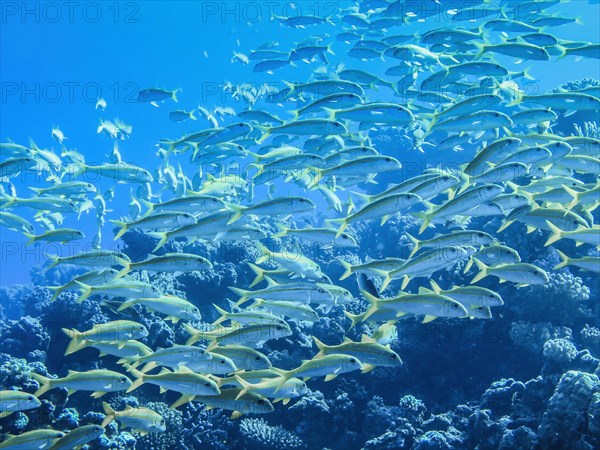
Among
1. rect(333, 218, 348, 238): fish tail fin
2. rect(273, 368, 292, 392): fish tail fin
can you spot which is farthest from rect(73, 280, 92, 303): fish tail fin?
rect(333, 218, 348, 238): fish tail fin

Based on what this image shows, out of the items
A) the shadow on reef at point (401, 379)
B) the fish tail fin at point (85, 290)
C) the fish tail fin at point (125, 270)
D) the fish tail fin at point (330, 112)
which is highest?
the fish tail fin at point (330, 112)

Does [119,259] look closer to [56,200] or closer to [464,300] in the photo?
[56,200]

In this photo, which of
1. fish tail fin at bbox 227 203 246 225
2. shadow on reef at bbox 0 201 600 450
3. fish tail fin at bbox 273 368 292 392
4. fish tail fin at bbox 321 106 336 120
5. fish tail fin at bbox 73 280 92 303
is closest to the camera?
fish tail fin at bbox 273 368 292 392

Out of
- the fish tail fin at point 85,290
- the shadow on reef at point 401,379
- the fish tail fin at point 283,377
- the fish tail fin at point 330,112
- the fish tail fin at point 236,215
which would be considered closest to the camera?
the fish tail fin at point 283,377

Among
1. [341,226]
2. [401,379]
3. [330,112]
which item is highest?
[330,112]

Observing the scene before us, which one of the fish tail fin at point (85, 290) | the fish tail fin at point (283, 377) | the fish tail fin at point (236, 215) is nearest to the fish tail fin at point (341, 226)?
the fish tail fin at point (236, 215)

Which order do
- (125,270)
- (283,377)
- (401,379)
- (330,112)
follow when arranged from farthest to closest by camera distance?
(401,379), (330,112), (125,270), (283,377)

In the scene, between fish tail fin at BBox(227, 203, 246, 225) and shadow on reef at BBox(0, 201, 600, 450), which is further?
shadow on reef at BBox(0, 201, 600, 450)

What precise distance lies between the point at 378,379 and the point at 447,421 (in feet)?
4.74

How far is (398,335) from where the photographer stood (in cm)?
788

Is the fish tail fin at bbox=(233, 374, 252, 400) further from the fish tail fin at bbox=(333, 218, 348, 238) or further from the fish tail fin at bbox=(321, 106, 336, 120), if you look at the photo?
the fish tail fin at bbox=(321, 106, 336, 120)

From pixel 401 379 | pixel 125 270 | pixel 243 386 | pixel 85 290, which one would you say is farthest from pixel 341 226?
pixel 401 379

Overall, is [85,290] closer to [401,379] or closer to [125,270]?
[125,270]

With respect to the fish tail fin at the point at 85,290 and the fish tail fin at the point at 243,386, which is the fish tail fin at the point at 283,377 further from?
the fish tail fin at the point at 85,290
